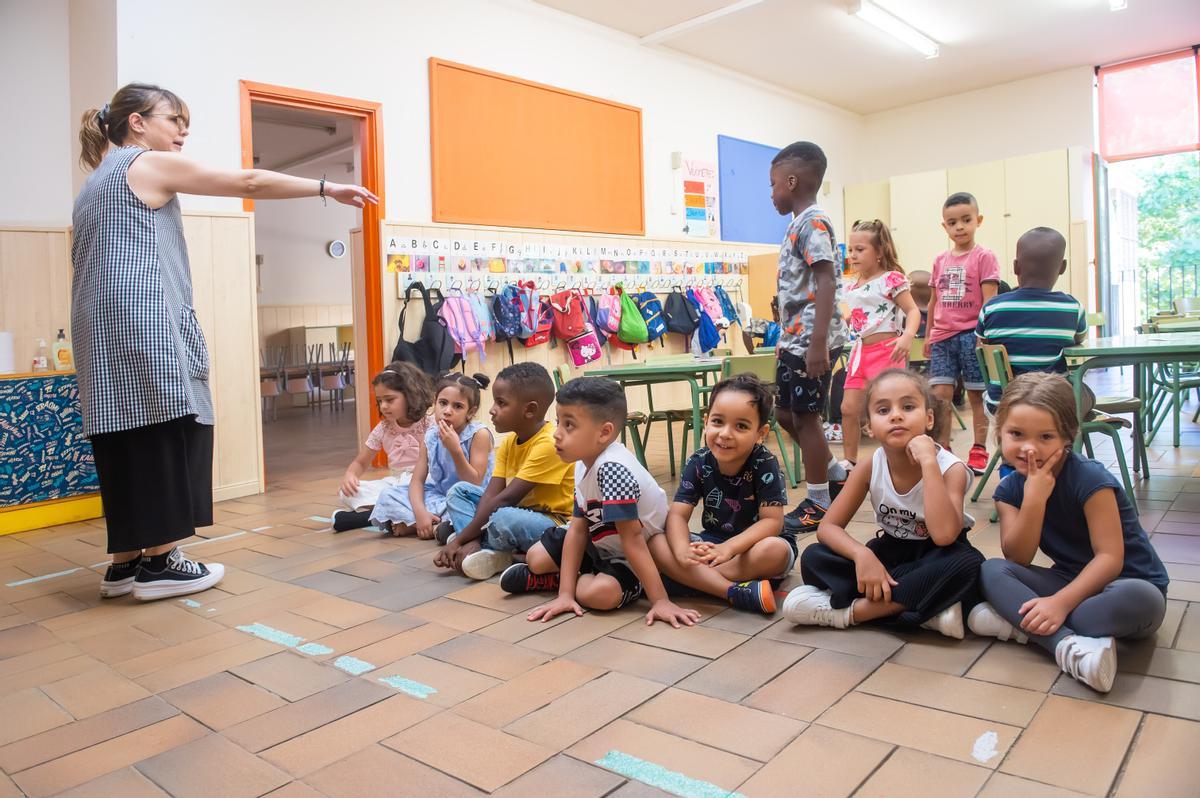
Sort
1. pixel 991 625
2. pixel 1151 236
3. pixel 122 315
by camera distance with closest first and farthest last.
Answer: pixel 991 625 < pixel 122 315 < pixel 1151 236

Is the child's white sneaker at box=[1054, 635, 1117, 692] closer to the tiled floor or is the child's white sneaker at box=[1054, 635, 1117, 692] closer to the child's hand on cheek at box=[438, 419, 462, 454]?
the tiled floor

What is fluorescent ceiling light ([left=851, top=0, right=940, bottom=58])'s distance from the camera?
6770 mm

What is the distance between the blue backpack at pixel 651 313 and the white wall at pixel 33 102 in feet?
13.4

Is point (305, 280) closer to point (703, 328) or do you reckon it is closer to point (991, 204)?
point (703, 328)

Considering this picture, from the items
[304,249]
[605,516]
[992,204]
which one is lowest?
[605,516]

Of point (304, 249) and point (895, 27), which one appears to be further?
point (304, 249)

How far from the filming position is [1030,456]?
1.80 meters

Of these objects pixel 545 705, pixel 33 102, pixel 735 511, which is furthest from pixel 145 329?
pixel 33 102

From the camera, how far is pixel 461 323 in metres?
5.52

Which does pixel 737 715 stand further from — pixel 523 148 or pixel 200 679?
pixel 523 148

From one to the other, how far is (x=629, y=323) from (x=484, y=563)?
424 cm

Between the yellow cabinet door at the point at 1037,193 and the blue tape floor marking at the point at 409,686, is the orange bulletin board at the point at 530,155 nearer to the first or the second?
the blue tape floor marking at the point at 409,686

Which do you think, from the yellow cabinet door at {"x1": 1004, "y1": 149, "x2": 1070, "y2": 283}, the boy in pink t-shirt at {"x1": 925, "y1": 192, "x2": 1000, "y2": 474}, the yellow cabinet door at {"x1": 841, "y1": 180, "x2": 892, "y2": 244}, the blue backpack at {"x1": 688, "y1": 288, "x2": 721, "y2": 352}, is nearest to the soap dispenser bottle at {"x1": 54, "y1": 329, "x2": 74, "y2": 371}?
the boy in pink t-shirt at {"x1": 925, "y1": 192, "x2": 1000, "y2": 474}

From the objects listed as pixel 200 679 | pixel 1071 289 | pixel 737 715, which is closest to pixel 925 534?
pixel 737 715
